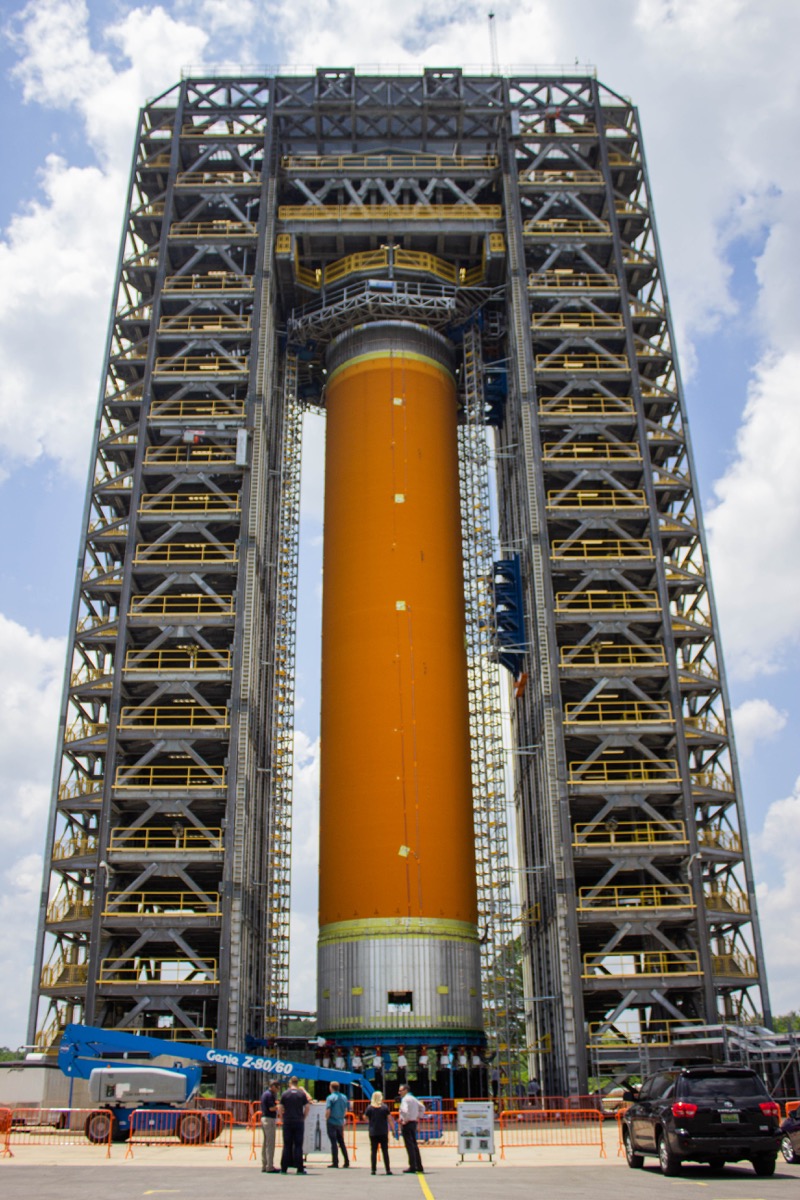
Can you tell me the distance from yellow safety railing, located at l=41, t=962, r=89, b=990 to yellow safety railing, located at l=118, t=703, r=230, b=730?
8121 mm

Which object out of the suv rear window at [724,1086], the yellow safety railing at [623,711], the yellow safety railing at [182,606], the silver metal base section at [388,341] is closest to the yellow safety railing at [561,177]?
the silver metal base section at [388,341]

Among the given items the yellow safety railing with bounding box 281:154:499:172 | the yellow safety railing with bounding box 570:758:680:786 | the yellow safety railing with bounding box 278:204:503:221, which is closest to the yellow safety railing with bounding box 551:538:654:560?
the yellow safety railing with bounding box 570:758:680:786

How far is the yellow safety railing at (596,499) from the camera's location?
144 ft

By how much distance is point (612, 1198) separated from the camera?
47.6ft

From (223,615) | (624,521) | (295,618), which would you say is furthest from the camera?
(295,618)

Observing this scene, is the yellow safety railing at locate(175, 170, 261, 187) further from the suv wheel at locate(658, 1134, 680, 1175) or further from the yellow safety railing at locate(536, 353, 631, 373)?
the suv wheel at locate(658, 1134, 680, 1175)

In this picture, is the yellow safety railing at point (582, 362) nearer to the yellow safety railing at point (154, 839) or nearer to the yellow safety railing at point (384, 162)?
the yellow safety railing at point (384, 162)

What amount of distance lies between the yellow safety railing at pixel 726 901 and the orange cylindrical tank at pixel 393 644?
334 inches

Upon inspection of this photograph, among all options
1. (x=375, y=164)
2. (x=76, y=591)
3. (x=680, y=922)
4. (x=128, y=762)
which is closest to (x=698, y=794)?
(x=680, y=922)

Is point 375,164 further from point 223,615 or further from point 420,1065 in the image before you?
point 420,1065

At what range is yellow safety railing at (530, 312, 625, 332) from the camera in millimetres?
47406

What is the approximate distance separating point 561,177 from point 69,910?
37.2 metres

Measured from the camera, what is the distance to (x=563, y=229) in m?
49.9

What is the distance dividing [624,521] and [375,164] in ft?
67.5
